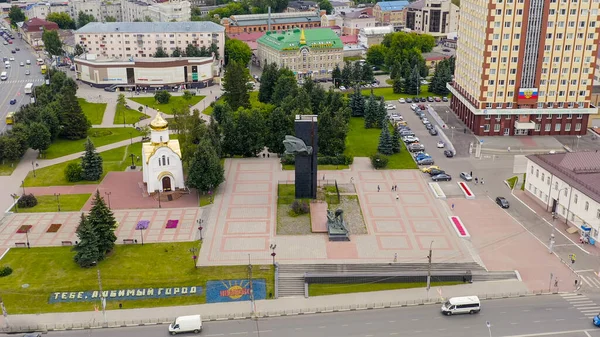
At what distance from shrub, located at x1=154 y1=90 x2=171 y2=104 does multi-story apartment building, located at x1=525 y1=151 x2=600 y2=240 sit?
75.4m

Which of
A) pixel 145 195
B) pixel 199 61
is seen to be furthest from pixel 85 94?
pixel 145 195

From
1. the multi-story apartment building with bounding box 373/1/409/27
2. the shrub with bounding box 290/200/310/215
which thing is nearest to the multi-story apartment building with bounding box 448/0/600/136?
the shrub with bounding box 290/200/310/215

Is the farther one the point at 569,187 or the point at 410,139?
the point at 410,139

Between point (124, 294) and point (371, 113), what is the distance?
64.0m

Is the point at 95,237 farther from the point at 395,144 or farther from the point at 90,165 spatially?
the point at 395,144

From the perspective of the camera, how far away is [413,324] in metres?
54.0

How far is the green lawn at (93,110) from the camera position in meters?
118

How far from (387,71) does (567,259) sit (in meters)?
102

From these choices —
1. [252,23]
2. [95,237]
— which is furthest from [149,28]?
[95,237]

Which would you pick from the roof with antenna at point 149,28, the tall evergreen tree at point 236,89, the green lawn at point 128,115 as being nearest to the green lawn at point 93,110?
the green lawn at point 128,115

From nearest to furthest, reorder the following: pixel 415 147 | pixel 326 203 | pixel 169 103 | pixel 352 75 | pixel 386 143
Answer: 1. pixel 326 203
2. pixel 386 143
3. pixel 415 147
4. pixel 169 103
5. pixel 352 75

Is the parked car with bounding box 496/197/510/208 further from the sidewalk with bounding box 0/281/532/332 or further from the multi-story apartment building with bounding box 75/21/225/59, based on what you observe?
the multi-story apartment building with bounding box 75/21/225/59

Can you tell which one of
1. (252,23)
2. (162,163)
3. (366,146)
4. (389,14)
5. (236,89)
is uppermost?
(389,14)

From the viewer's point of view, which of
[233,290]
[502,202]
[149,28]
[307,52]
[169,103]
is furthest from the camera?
[149,28]
